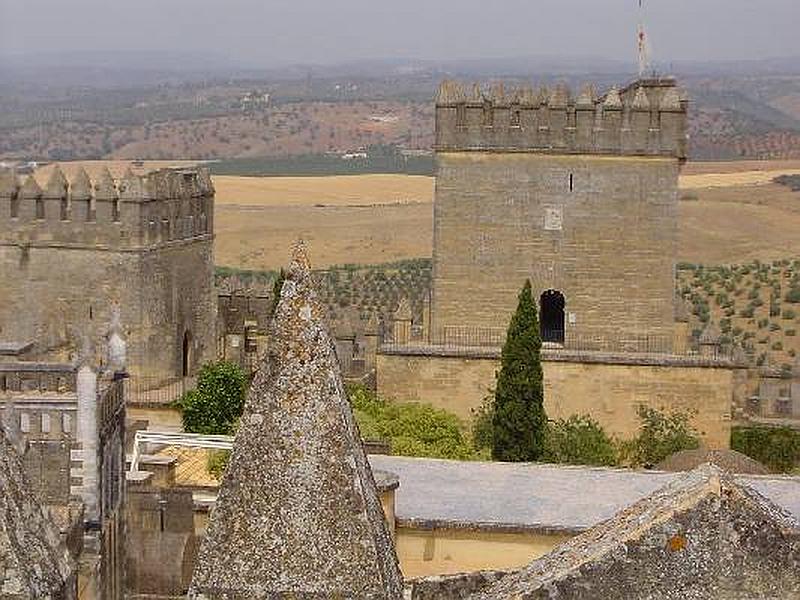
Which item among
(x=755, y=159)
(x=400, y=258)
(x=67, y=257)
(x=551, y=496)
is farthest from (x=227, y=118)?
(x=551, y=496)

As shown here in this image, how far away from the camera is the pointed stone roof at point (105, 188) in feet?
90.6

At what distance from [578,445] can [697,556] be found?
1755cm

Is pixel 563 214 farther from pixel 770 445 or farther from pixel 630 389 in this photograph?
pixel 770 445

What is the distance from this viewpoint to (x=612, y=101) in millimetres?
26938

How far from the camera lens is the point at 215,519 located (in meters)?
7.12

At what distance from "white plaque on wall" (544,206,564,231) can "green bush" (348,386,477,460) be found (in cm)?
361

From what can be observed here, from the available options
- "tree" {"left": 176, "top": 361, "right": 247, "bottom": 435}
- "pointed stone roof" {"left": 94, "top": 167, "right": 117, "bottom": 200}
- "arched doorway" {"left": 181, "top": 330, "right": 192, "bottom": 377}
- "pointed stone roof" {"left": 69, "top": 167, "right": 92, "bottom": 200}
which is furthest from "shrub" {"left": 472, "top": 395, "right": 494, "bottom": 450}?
"pointed stone roof" {"left": 69, "top": 167, "right": 92, "bottom": 200}

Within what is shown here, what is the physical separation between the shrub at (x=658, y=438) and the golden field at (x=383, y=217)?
5268cm

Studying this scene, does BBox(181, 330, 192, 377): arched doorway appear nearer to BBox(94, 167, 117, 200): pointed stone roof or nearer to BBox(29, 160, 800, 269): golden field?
BBox(94, 167, 117, 200): pointed stone roof

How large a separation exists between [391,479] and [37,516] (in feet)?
26.4

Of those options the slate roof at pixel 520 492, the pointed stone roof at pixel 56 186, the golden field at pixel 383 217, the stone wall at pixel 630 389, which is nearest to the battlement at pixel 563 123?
the stone wall at pixel 630 389

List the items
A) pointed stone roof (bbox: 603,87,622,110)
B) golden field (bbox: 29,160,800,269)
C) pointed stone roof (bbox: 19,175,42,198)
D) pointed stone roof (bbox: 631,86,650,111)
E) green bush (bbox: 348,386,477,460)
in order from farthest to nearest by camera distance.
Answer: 1. golden field (bbox: 29,160,800,269)
2. pointed stone roof (bbox: 19,175,42,198)
3. pointed stone roof (bbox: 603,87,622,110)
4. pointed stone roof (bbox: 631,86,650,111)
5. green bush (bbox: 348,386,477,460)

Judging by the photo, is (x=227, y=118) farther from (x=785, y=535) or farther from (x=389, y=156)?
(x=785, y=535)

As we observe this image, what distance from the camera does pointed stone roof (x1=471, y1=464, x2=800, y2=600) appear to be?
6191 mm
